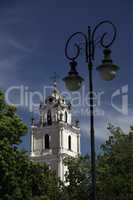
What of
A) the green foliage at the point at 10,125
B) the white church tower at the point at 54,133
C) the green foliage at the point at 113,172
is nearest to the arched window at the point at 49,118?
the white church tower at the point at 54,133

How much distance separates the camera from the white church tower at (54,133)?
204ft

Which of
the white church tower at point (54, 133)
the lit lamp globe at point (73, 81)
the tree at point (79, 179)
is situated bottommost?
the tree at point (79, 179)

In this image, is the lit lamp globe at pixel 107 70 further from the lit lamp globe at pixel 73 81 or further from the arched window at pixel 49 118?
the arched window at pixel 49 118

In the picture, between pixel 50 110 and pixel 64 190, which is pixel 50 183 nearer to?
pixel 64 190

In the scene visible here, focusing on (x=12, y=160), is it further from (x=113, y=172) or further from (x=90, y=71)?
(x=90, y=71)

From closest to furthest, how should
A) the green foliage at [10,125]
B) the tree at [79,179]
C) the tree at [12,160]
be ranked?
1. the tree at [12,160]
2. the green foliage at [10,125]
3. the tree at [79,179]

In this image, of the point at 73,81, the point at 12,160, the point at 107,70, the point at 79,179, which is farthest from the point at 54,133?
the point at 107,70

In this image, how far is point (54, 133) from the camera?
63.3 metres

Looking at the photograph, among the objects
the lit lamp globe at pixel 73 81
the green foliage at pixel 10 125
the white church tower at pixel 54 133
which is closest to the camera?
the lit lamp globe at pixel 73 81

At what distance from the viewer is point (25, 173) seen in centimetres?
2252

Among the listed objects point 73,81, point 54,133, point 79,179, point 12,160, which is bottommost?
point 79,179

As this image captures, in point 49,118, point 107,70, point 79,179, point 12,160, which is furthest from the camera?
point 49,118

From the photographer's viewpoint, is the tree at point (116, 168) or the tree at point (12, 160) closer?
the tree at point (12, 160)

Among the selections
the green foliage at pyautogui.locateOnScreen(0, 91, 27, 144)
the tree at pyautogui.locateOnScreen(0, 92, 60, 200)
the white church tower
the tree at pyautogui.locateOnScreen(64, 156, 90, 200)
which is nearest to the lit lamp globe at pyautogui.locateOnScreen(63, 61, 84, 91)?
the tree at pyautogui.locateOnScreen(0, 92, 60, 200)
